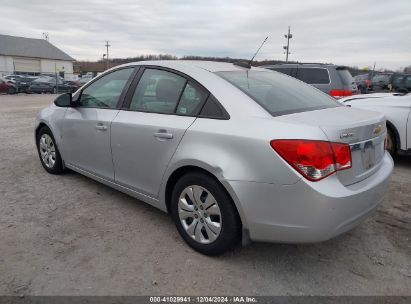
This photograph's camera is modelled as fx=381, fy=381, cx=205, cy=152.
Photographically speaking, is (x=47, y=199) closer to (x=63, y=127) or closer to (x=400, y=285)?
(x=63, y=127)

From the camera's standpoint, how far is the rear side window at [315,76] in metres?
9.30

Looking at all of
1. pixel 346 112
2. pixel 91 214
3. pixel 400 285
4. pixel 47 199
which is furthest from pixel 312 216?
pixel 47 199

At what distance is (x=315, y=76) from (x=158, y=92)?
6.76m

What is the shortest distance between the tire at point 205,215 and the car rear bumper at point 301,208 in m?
0.14

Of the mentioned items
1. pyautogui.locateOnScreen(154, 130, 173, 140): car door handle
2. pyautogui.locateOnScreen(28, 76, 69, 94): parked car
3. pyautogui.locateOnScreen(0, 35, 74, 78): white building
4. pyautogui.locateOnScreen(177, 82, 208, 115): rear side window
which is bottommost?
pyautogui.locateOnScreen(28, 76, 69, 94): parked car

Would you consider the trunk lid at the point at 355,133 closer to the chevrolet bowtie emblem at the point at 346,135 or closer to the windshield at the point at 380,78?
the chevrolet bowtie emblem at the point at 346,135

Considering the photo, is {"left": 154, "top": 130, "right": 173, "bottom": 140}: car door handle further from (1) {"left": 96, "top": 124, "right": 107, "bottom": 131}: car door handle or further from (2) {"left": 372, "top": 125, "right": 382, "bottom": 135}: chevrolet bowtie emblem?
(2) {"left": 372, "top": 125, "right": 382, "bottom": 135}: chevrolet bowtie emblem

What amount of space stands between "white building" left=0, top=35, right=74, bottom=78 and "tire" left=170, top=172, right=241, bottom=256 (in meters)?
62.8

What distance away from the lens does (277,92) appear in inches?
132

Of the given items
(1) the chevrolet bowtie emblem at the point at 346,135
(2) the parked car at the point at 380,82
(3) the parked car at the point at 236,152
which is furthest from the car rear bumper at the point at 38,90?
(1) the chevrolet bowtie emblem at the point at 346,135

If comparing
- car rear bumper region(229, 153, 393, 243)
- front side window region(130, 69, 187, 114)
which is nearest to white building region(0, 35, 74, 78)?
front side window region(130, 69, 187, 114)

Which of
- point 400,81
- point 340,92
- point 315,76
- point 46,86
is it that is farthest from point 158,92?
point 46,86

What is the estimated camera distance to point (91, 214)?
12.9 ft

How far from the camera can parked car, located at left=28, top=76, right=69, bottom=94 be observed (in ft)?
99.2
